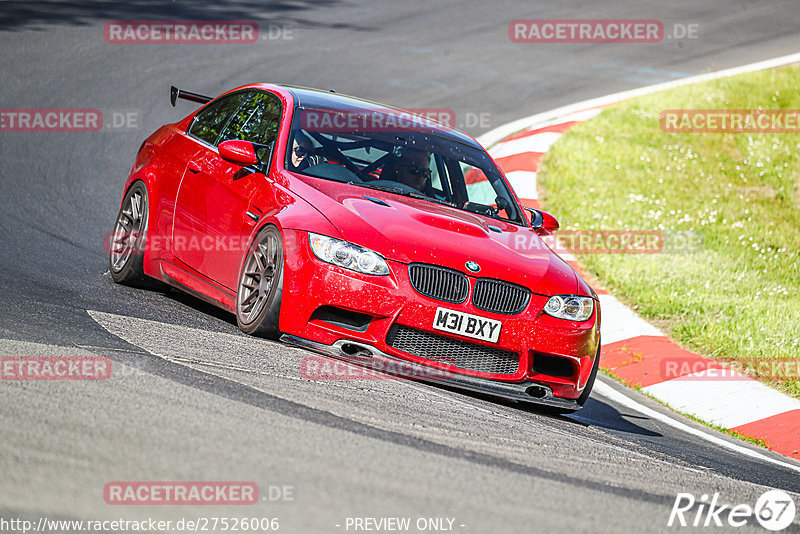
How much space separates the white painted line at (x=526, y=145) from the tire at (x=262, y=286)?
7.16 metres

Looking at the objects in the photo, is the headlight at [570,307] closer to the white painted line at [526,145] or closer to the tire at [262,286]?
the tire at [262,286]

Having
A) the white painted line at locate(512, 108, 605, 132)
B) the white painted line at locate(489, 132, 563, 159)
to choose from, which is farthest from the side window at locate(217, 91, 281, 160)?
the white painted line at locate(512, 108, 605, 132)

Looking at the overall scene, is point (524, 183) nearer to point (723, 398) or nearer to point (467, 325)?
point (723, 398)

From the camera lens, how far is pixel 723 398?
785cm

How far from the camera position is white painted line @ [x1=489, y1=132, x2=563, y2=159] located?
13192mm

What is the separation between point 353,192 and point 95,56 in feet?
31.0

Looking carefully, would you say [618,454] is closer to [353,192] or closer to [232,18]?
[353,192]

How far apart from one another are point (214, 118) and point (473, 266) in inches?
109

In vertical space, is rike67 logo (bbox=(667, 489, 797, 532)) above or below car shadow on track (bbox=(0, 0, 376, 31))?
below

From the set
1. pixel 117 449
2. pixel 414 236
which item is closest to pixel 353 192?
pixel 414 236

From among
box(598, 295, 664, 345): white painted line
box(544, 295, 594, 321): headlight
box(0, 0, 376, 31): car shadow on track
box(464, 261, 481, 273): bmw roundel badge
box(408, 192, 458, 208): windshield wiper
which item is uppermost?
box(0, 0, 376, 31): car shadow on track

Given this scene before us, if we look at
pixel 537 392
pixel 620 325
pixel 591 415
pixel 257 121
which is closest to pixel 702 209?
pixel 620 325

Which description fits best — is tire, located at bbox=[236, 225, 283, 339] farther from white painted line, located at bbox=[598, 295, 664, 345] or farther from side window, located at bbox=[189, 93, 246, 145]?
white painted line, located at bbox=[598, 295, 664, 345]

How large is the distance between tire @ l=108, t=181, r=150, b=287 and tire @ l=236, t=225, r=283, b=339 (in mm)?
1462
